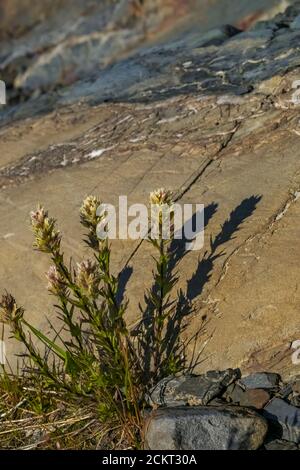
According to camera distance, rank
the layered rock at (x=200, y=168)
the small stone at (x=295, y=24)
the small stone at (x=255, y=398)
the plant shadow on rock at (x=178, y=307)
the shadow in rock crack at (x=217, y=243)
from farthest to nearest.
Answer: the small stone at (x=295, y=24), the shadow in rock crack at (x=217, y=243), the layered rock at (x=200, y=168), the plant shadow on rock at (x=178, y=307), the small stone at (x=255, y=398)

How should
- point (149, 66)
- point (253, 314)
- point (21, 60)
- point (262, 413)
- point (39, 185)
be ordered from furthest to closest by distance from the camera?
point (21, 60), point (149, 66), point (39, 185), point (253, 314), point (262, 413)

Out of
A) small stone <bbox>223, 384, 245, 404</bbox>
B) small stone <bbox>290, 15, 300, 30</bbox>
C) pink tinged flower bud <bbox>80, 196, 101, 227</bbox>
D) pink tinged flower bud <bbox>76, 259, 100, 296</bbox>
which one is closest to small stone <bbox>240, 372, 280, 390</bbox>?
small stone <bbox>223, 384, 245, 404</bbox>

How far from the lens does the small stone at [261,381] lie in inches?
122

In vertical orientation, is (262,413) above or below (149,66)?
below

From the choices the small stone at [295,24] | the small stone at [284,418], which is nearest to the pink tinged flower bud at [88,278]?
the small stone at [284,418]

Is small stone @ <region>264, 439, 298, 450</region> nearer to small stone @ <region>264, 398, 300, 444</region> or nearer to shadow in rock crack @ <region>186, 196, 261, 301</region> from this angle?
small stone @ <region>264, 398, 300, 444</region>

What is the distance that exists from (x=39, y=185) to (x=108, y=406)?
2.26m

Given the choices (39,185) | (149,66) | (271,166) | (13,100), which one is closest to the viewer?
(271,166)

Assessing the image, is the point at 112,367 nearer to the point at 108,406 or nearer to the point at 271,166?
the point at 108,406

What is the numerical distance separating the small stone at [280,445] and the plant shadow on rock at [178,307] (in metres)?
0.60

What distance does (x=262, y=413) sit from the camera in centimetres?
298

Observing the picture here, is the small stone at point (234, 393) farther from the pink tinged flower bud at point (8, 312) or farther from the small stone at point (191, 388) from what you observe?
the pink tinged flower bud at point (8, 312)

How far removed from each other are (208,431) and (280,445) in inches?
12.0
